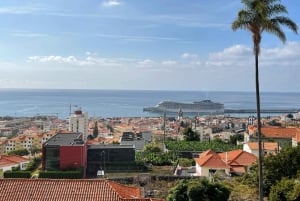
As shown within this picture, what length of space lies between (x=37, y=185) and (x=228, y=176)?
64.6 ft

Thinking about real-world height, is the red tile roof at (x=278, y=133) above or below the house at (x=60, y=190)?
below

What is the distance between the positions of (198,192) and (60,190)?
6.05 metres

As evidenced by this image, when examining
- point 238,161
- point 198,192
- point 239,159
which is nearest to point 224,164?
point 238,161

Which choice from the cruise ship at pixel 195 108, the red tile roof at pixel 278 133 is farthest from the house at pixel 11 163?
the cruise ship at pixel 195 108

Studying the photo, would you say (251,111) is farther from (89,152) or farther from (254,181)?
(254,181)

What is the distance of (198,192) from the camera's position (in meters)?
18.0

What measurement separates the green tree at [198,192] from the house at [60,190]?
11.8ft

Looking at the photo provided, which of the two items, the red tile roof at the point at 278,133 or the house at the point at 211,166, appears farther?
the red tile roof at the point at 278,133

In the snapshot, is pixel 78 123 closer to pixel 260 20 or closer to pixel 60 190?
pixel 60 190

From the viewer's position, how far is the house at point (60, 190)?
47.3 ft

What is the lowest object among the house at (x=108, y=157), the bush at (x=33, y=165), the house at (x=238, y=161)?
the bush at (x=33, y=165)

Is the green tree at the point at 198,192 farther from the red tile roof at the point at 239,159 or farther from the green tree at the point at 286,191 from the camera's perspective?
the red tile roof at the point at 239,159

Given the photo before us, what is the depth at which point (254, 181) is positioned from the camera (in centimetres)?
2244

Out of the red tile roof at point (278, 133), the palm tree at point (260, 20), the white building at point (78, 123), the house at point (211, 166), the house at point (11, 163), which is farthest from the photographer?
the white building at point (78, 123)
